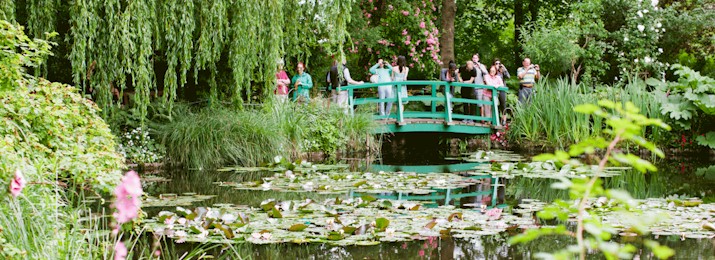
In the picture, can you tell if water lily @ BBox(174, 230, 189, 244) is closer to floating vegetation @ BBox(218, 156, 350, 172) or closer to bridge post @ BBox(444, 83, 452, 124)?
floating vegetation @ BBox(218, 156, 350, 172)

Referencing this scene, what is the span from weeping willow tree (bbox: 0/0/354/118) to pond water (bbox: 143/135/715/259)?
1186mm

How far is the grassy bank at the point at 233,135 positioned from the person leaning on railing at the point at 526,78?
4.78 meters

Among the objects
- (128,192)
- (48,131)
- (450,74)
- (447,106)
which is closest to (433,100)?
(447,106)

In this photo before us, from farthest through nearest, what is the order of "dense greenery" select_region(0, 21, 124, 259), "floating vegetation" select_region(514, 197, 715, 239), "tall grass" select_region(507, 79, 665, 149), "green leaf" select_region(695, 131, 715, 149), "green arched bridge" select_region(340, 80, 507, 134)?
"green arched bridge" select_region(340, 80, 507, 134), "tall grass" select_region(507, 79, 665, 149), "green leaf" select_region(695, 131, 715, 149), "floating vegetation" select_region(514, 197, 715, 239), "dense greenery" select_region(0, 21, 124, 259)

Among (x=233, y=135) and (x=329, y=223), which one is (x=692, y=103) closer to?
(x=233, y=135)

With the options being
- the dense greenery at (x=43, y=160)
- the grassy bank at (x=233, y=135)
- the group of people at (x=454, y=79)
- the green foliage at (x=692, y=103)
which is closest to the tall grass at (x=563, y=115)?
the green foliage at (x=692, y=103)

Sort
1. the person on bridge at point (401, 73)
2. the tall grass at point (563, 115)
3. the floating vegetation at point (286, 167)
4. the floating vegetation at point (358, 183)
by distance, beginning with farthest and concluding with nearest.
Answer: the person on bridge at point (401, 73), the tall grass at point (563, 115), the floating vegetation at point (286, 167), the floating vegetation at point (358, 183)

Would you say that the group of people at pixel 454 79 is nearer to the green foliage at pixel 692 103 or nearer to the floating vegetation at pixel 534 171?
the green foliage at pixel 692 103

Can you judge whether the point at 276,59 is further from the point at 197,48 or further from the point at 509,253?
the point at 509,253

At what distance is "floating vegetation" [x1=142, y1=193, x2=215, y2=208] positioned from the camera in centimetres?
751

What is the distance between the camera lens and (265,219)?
6.48m

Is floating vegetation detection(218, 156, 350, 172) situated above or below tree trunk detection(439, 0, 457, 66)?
below

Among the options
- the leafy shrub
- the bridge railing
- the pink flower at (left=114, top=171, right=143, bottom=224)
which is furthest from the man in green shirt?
the pink flower at (left=114, top=171, right=143, bottom=224)

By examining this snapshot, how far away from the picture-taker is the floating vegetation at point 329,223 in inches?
226
